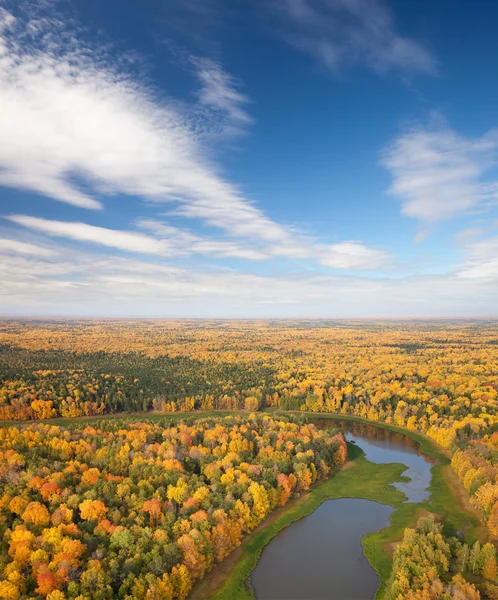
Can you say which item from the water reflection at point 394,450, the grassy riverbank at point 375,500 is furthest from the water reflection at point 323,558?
the water reflection at point 394,450

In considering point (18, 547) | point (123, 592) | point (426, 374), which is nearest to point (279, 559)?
point (123, 592)

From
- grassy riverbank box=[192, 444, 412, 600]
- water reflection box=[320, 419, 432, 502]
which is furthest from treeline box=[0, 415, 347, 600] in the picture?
water reflection box=[320, 419, 432, 502]

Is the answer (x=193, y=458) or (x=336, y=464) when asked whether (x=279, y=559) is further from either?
(x=336, y=464)

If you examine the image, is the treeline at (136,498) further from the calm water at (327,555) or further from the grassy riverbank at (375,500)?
the calm water at (327,555)

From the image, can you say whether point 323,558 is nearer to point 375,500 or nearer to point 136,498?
point 375,500

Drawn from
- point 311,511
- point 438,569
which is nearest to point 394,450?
point 311,511
